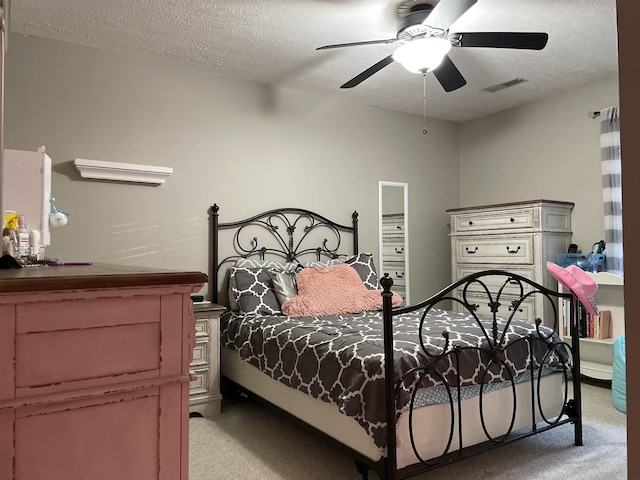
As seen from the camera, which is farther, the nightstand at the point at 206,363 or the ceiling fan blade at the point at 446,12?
the nightstand at the point at 206,363

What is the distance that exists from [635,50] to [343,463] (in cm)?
230

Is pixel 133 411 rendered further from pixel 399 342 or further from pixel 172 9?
pixel 172 9

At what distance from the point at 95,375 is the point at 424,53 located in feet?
7.60

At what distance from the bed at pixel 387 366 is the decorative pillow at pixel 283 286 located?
10 mm

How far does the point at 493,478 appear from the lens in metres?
2.23

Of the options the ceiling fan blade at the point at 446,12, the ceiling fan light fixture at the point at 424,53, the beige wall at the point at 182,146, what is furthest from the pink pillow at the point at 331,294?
the ceiling fan blade at the point at 446,12

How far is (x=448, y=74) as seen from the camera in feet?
9.71

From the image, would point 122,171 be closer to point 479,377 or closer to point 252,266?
point 252,266

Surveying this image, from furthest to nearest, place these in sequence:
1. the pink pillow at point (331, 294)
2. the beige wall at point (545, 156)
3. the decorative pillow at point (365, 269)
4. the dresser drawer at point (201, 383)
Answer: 1. the beige wall at point (545, 156)
2. the decorative pillow at point (365, 269)
3. the pink pillow at point (331, 294)
4. the dresser drawer at point (201, 383)

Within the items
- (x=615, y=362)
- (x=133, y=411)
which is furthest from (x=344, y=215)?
(x=133, y=411)

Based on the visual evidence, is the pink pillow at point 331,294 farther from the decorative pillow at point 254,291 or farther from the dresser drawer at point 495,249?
the dresser drawer at point 495,249

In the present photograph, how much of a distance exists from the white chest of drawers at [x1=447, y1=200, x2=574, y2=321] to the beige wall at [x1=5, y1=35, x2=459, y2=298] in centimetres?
62

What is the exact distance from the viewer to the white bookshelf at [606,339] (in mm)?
3641

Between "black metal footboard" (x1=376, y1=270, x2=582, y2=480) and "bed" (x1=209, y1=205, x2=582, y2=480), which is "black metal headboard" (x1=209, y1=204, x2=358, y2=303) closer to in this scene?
"bed" (x1=209, y1=205, x2=582, y2=480)
